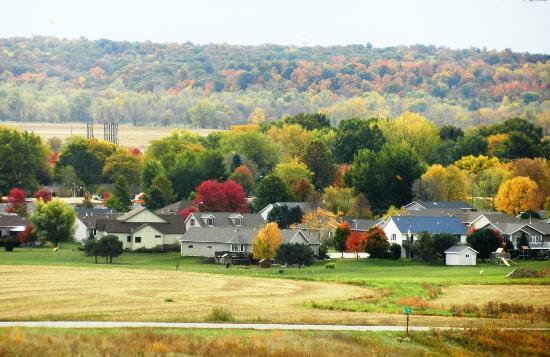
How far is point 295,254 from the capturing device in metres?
90.0

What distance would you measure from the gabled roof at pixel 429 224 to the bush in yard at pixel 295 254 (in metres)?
11.5

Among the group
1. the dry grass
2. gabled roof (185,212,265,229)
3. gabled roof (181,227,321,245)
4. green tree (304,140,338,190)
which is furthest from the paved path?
green tree (304,140,338,190)

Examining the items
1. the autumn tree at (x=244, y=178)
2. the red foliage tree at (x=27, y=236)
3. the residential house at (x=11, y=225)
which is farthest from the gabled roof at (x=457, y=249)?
the autumn tree at (x=244, y=178)

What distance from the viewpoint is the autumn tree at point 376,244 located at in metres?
95.3

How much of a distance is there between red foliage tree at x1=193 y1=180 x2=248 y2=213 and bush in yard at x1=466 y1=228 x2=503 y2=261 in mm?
29139

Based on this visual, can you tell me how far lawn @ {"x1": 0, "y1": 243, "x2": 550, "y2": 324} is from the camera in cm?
6012

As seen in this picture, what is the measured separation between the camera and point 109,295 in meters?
64.6

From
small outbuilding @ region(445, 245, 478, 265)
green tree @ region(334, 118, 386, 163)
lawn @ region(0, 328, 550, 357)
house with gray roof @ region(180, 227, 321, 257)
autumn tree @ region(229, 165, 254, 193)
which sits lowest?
lawn @ region(0, 328, 550, 357)

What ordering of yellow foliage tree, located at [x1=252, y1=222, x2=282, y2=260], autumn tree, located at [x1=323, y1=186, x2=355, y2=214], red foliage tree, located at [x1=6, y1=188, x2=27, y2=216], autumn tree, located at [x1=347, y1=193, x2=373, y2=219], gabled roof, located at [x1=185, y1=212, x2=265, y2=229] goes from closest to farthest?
yellow foliage tree, located at [x1=252, y1=222, x2=282, y2=260], gabled roof, located at [x1=185, y1=212, x2=265, y2=229], autumn tree, located at [x1=347, y1=193, x2=373, y2=219], autumn tree, located at [x1=323, y1=186, x2=355, y2=214], red foliage tree, located at [x1=6, y1=188, x2=27, y2=216]

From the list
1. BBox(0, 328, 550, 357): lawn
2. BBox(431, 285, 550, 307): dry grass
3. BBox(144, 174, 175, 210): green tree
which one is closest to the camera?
BBox(0, 328, 550, 357): lawn

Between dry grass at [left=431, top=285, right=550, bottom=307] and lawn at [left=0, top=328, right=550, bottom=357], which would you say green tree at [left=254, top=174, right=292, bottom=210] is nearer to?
dry grass at [left=431, top=285, right=550, bottom=307]

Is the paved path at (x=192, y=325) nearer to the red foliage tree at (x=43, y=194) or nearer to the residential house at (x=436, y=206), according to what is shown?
the residential house at (x=436, y=206)

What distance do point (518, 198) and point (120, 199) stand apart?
36.3m

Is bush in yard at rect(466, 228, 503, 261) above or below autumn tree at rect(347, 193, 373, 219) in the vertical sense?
below
